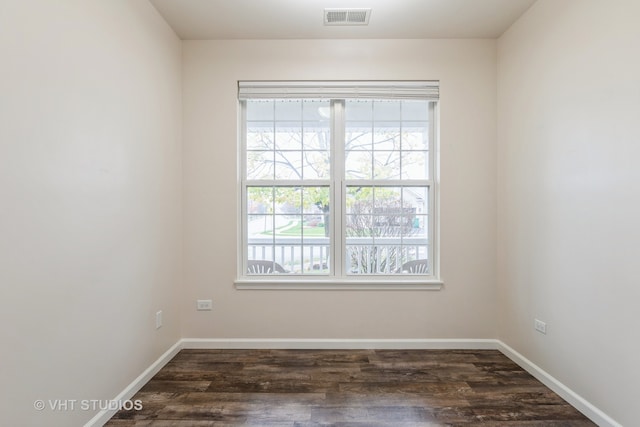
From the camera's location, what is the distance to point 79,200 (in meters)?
1.78

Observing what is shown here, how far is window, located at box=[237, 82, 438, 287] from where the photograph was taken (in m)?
3.15

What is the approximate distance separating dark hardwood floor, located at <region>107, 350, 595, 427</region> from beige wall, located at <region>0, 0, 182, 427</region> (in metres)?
0.37

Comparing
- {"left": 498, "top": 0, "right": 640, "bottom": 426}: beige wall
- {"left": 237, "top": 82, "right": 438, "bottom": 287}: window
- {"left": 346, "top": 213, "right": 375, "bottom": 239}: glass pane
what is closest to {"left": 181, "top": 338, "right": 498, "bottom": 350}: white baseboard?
{"left": 498, "top": 0, "right": 640, "bottom": 426}: beige wall

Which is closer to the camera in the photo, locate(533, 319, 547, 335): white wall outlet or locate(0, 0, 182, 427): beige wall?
locate(0, 0, 182, 427): beige wall

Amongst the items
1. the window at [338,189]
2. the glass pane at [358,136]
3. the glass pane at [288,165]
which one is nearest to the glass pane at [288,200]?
the window at [338,189]

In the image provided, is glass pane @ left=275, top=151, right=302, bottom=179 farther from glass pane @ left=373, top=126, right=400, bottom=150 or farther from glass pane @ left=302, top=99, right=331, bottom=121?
glass pane @ left=373, top=126, right=400, bottom=150

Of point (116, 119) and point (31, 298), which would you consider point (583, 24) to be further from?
point (31, 298)

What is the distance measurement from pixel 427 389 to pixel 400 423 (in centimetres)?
47

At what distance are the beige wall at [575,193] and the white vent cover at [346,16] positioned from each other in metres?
1.26

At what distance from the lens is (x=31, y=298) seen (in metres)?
1.48

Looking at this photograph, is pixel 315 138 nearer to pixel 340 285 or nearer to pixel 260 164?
pixel 260 164

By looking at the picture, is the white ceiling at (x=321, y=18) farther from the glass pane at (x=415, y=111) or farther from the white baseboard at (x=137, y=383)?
the white baseboard at (x=137, y=383)

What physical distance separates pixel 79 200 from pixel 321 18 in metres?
2.17

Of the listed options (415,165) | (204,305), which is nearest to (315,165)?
(415,165)
